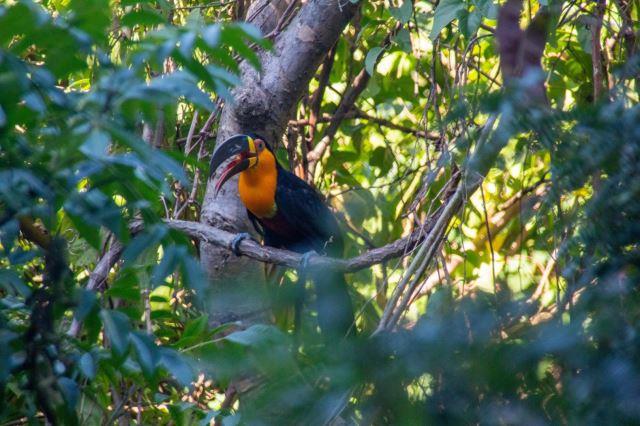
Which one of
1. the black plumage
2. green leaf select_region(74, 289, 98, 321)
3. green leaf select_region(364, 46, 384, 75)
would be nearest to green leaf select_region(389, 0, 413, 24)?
green leaf select_region(364, 46, 384, 75)

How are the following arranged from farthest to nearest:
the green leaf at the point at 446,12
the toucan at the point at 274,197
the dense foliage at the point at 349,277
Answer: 1. the toucan at the point at 274,197
2. the green leaf at the point at 446,12
3. the dense foliage at the point at 349,277

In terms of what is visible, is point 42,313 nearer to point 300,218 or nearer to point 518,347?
point 518,347

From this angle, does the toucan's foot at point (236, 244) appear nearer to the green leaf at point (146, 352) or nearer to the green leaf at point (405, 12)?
the green leaf at point (405, 12)

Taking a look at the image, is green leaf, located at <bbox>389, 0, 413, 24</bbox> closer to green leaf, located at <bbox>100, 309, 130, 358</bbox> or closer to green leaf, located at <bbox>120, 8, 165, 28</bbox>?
green leaf, located at <bbox>120, 8, 165, 28</bbox>

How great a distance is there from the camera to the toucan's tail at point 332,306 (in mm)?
693

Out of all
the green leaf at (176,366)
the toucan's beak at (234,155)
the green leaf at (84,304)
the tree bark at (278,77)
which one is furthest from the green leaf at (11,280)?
the toucan's beak at (234,155)

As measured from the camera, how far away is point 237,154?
10.2ft

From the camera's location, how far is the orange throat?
344 cm

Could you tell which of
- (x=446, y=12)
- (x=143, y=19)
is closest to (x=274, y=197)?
(x=446, y=12)

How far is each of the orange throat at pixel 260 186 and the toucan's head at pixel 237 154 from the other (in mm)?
111

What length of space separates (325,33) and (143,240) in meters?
1.75

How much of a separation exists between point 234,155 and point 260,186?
0.44 m

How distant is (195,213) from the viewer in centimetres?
339

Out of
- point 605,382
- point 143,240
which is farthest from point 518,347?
point 143,240
